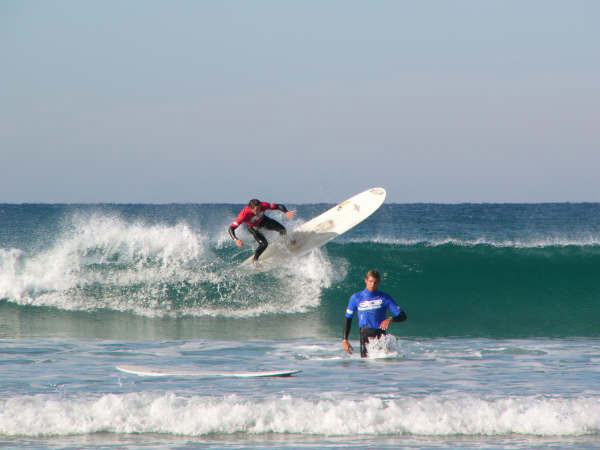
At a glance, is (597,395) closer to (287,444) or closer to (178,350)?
(287,444)

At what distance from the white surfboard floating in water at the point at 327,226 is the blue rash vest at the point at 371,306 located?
6.20 m

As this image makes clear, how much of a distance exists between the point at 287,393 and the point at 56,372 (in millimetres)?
2738

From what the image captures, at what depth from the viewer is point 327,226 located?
1477 cm

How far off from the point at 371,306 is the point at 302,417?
2.34 metres

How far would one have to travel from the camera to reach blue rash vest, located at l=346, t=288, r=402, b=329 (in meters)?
8.12

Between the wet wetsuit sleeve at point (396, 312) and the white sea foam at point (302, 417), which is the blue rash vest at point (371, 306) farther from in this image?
the white sea foam at point (302, 417)

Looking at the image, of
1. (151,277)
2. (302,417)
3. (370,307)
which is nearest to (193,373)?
(302,417)

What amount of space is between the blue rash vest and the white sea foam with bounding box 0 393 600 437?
1894 mm

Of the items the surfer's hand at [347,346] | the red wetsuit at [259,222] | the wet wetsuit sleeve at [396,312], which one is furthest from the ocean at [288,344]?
the red wetsuit at [259,222]

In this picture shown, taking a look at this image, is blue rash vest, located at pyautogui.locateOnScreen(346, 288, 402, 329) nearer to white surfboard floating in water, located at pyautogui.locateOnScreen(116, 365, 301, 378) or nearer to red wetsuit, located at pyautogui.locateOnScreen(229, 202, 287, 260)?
white surfboard floating in water, located at pyautogui.locateOnScreen(116, 365, 301, 378)

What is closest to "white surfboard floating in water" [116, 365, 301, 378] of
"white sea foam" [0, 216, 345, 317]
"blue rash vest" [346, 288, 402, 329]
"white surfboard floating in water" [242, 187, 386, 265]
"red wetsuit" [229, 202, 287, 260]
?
"blue rash vest" [346, 288, 402, 329]

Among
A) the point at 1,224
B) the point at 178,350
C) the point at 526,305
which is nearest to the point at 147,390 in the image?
the point at 178,350

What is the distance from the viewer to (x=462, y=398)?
6.48 meters

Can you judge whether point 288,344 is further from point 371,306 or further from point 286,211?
point 286,211
